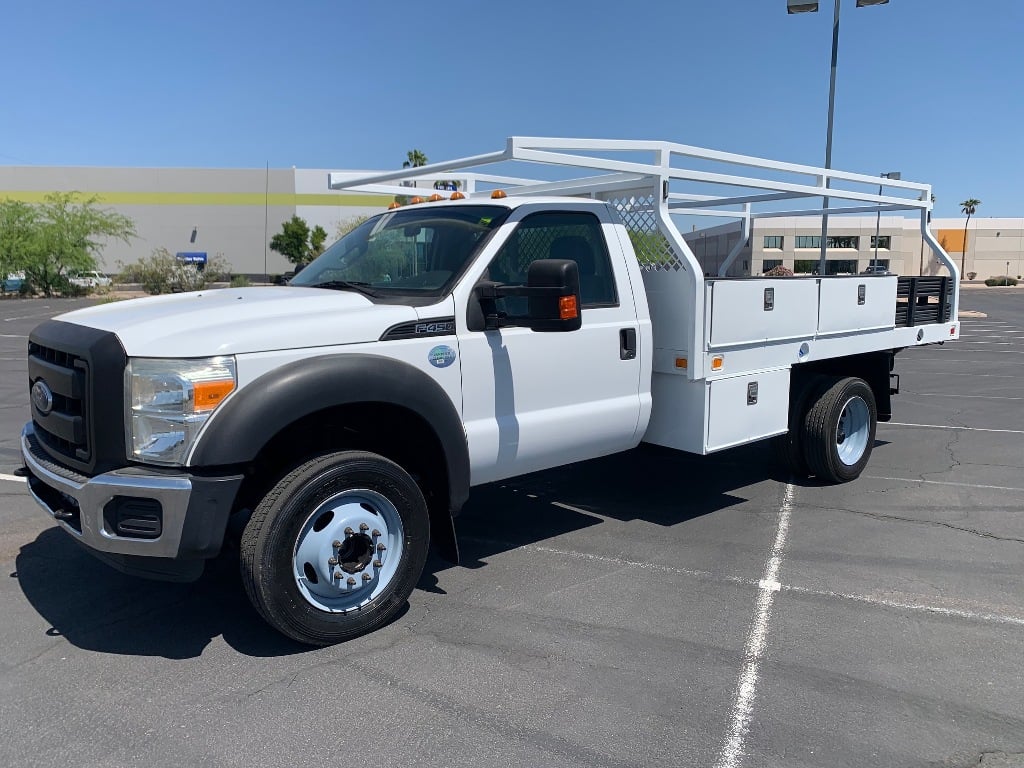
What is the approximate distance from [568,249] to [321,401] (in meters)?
2.08

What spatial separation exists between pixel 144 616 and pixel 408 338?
197cm

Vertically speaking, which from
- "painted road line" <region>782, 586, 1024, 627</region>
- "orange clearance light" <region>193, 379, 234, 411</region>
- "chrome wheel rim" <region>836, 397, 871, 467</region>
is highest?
"orange clearance light" <region>193, 379, 234, 411</region>

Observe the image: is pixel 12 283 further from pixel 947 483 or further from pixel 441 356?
pixel 947 483

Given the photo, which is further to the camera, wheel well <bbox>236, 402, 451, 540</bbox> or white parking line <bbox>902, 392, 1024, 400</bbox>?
white parking line <bbox>902, 392, 1024, 400</bbox>

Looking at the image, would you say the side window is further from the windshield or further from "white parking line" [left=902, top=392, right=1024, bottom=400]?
"white parking line" [left=902, top=392, right=1024, bottom=400]

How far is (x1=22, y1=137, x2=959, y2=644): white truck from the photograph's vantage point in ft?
11.7

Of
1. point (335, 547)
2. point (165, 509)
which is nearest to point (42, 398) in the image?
point (165, 509)

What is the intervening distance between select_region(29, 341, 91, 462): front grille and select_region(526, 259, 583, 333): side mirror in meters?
2.06

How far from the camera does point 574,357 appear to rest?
4867 mm

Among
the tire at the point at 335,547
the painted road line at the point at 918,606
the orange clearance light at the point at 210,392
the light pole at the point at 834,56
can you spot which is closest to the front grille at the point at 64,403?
the orange clearance light at the point at 210,392

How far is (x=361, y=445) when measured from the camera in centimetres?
422

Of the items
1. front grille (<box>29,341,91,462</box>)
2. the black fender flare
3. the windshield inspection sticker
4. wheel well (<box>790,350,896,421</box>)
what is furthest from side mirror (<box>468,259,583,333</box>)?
wheel well (<box>790,350,896,421</box>)

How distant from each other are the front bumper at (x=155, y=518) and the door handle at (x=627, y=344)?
2458 millimetres

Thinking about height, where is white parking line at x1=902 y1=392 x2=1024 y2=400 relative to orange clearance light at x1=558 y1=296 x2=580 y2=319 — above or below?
below
